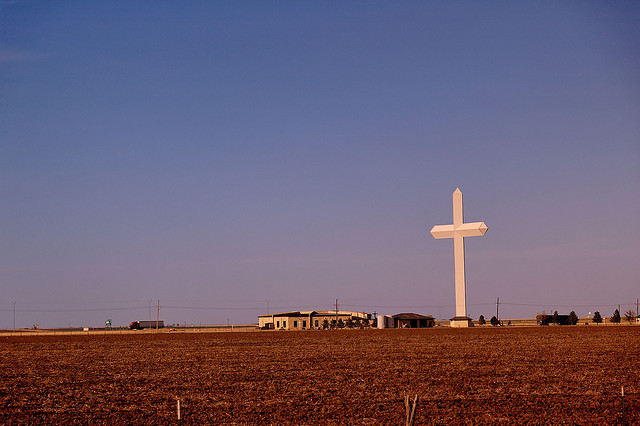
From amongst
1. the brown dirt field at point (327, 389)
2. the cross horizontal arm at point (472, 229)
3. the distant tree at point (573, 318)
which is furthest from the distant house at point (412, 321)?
the brown dirt field at point (327, 389)

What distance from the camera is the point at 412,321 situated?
149750 mm

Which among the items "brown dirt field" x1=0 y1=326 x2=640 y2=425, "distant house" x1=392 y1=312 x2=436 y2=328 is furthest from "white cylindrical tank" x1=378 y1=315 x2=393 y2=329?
"brown dirt field" x1=0 y1=326 x2=640 y2=425

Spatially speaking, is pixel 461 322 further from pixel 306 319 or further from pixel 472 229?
pixel 306 319

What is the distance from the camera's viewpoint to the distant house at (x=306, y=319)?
171m

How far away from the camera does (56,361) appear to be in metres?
48.3

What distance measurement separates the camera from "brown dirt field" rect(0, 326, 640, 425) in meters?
23.0

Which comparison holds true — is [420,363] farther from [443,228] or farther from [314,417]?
[443,228]

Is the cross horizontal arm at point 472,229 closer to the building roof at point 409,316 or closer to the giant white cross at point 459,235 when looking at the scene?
the giant white cross at point 459,235

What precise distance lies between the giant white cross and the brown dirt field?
2771 inches

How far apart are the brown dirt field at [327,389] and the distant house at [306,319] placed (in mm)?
124280

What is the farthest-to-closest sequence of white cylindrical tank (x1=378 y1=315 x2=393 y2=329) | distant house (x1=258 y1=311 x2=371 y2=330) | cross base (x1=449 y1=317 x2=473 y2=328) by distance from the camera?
distant house (x1=258 y1=311 x2=371 y2=330), white cylindrical tank (x1=378 y1=315 x2=393 y2=329), cross base (x1=449 y1=317 x2=473 y2=328)

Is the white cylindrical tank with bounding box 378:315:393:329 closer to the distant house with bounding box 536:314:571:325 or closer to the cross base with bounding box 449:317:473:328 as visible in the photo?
the cross base with bounding box 449:317:473:328

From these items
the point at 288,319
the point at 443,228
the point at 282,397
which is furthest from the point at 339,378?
the point at 288,319

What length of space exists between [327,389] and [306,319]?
147222mm
